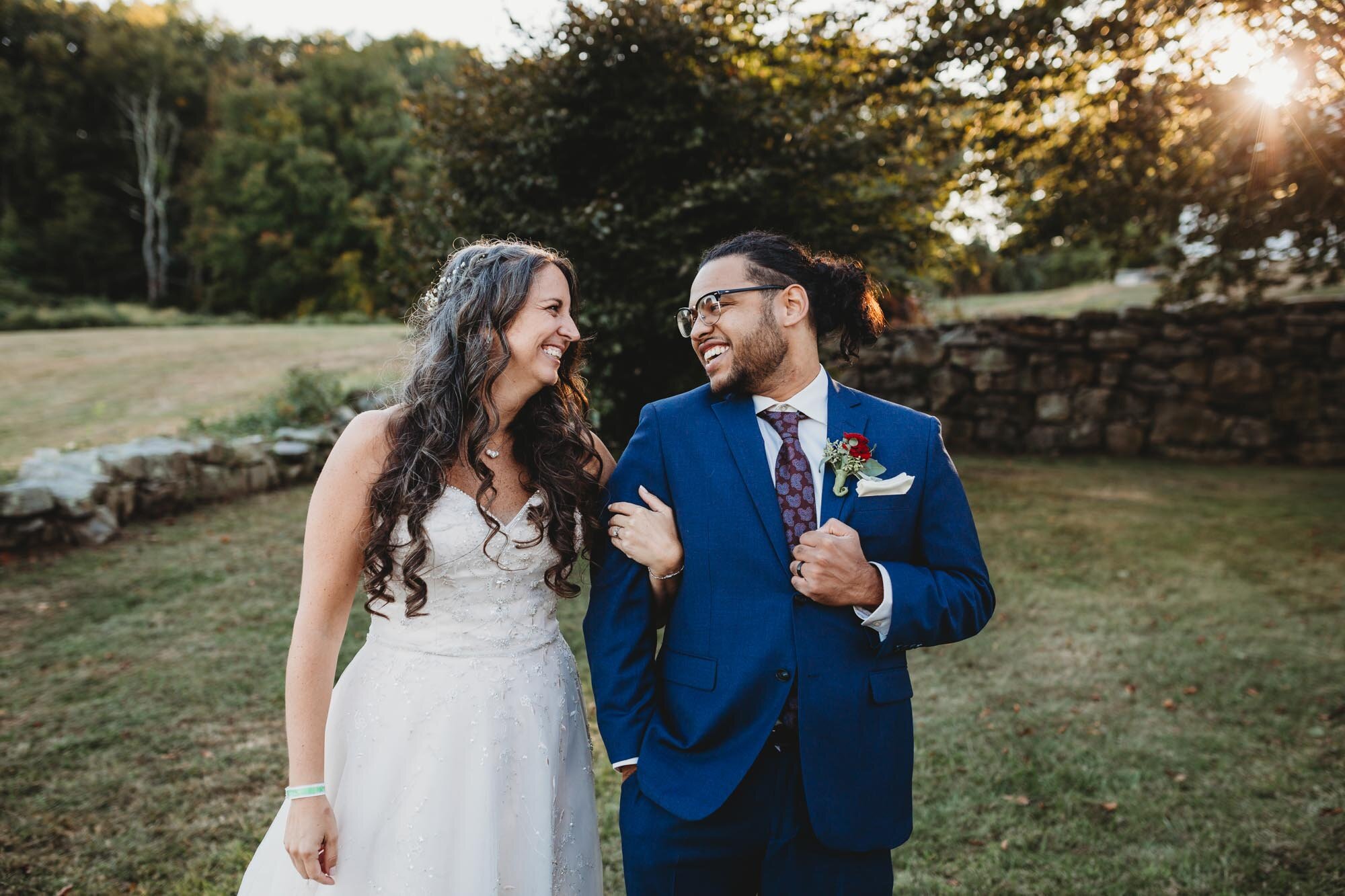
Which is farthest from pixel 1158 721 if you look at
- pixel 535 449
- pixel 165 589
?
pixel 165 589

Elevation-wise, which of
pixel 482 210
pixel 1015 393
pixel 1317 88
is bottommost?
pixel 1015 393

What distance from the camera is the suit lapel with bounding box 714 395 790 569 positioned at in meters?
2.18

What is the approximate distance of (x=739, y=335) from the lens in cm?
236

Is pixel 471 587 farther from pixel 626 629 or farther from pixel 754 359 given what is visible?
pixel 754 359

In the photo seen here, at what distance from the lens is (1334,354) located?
41.2 ft

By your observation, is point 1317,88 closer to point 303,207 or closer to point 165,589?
point 165,589

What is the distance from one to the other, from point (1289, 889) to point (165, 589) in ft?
24.4

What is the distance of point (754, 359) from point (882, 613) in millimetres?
768

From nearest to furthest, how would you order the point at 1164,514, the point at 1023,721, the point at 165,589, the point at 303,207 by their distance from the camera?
the point at 1023,721, the point at 165,589, the point at 1164,514, the point at 303,207

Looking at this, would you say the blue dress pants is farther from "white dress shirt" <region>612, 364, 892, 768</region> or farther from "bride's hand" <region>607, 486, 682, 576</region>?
"bride's hand" <region>607, 486, 682, 576</region>

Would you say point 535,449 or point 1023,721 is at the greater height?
point 535,449

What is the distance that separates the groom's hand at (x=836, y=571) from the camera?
6.69 feet

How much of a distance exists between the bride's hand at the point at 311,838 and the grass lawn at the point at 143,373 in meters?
6.48

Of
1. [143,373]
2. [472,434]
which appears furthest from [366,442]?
[143,373]
